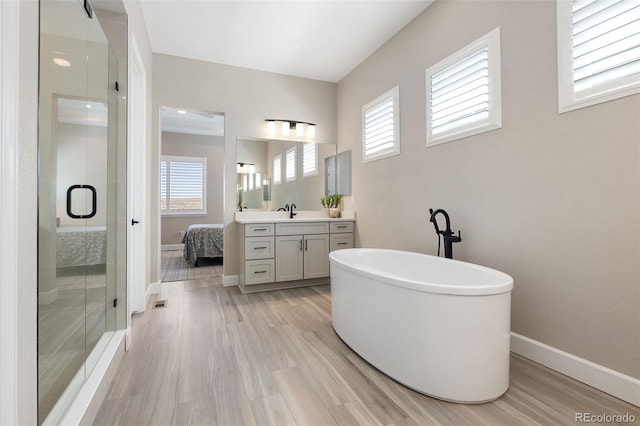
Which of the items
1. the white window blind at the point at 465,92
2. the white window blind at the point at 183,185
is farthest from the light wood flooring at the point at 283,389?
the white window blind at the point at 183,185

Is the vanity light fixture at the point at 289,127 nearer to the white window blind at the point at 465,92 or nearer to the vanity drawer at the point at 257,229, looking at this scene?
the vanity drawer at the point at 257,229

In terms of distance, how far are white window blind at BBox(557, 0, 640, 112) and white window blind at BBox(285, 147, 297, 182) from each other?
3063mm

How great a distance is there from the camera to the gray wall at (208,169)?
668cm

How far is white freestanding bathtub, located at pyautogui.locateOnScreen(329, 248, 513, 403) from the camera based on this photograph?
5.02 ft

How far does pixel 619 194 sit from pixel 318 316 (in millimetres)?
2257

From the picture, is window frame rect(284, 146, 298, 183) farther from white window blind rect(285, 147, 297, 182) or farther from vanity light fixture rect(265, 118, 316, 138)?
vanity light fixture rect(265, 118, 316, 138)

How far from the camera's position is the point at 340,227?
4016 mm

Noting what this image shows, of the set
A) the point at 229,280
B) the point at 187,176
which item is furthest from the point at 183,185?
the point at 229,280

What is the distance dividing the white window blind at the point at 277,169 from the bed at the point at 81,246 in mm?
2397

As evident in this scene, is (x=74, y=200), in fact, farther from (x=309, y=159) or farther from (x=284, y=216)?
→ (x=309, y=159)

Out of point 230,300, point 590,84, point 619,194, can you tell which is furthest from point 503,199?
point 230,300

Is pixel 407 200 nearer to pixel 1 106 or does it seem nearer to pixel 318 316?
pixel 318 316

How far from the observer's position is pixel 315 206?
438cm

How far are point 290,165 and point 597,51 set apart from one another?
326cm
